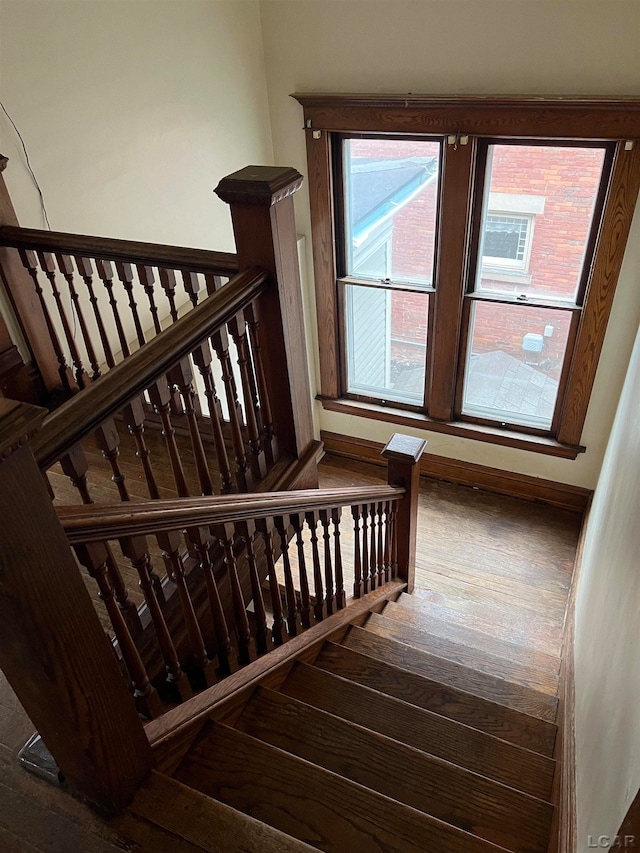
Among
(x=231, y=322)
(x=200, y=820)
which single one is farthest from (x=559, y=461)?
(x=200, y=820)

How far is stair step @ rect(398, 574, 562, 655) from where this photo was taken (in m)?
3.23

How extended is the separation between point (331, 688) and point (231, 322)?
1234mm

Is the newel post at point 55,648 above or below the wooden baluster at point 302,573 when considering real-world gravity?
above

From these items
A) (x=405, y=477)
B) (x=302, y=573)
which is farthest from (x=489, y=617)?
(x=302, y=573)

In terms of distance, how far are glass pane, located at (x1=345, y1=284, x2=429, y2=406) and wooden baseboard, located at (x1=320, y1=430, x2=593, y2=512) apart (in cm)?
44

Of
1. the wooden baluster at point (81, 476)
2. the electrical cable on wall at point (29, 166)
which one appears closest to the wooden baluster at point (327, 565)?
the wooden baluster at point (81, 476)

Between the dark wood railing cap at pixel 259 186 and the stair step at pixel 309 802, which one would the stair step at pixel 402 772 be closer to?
the stair step at pixel 309 802

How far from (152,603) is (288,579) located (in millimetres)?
643

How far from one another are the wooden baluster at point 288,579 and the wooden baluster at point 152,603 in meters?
0.43

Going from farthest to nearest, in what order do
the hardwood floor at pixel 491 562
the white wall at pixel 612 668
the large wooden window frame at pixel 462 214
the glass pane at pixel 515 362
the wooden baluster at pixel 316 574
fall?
the glass pane at pixel 515 362 → the hardwood floor at pixel 491 562 → the large wooden window frame at pixel 462 214 → the wooden baluster at pixel 316 574 → the white wall at pixel 612 668

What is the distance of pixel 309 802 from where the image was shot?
4.87 feet

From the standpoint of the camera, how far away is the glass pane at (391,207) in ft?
12.1

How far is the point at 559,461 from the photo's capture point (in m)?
4.11

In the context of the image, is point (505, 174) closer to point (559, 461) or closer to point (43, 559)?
point (559, 461)
